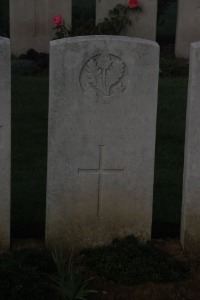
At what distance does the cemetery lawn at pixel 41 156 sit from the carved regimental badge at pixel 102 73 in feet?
4.32

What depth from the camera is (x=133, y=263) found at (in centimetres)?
529

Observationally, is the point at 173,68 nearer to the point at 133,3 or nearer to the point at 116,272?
the point at 133,3

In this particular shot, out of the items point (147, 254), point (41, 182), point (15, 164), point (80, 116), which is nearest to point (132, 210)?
point (147, 254)

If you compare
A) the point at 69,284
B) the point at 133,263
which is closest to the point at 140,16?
the point at 133,263

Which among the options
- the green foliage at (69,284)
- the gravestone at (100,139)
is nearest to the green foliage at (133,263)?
the gravestone at (100,139)

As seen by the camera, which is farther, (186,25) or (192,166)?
(186,25)

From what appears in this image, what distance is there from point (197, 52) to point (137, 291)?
1651mm

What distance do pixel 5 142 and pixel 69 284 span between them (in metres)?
1.12

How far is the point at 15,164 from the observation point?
7527 mm

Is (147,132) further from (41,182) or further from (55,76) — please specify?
(41,182)

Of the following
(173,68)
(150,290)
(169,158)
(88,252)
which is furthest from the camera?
(173,68)

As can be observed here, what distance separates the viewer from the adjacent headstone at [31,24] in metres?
12.8

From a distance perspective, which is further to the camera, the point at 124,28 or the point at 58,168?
the point at 124,28

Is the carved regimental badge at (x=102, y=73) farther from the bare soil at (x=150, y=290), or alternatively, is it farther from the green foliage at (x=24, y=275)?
the bare soil at (x=150, y=290)
